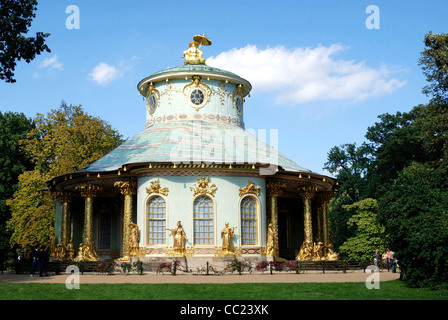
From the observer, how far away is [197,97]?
101 feet

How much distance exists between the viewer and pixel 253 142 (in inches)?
1171

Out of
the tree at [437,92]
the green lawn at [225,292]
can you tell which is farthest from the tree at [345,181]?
the green lawn at [225,292]

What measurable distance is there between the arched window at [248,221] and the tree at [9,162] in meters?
25.3

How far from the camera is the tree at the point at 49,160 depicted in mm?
35562

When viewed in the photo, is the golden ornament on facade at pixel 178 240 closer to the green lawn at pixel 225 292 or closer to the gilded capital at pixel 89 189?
the gilded capital at pixel 89 189

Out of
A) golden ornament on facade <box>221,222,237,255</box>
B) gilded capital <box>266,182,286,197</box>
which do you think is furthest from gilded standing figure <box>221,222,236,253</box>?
gilded capital <box>266,182,286,197</box>

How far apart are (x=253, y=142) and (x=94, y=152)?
47.8 feet

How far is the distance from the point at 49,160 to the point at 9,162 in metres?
7.73

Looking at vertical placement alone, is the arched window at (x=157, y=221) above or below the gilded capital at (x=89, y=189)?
below

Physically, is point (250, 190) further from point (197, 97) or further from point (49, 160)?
point (49, 160)

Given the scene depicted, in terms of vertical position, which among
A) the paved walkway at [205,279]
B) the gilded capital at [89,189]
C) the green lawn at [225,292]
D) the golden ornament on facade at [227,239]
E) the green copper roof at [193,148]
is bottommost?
A: the paved walkway at [205,279]

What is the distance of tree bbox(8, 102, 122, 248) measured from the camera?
35562 mm

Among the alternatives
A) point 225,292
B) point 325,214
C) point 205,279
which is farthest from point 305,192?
point 225,292

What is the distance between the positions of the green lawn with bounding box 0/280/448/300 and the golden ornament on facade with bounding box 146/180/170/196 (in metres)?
8.85
